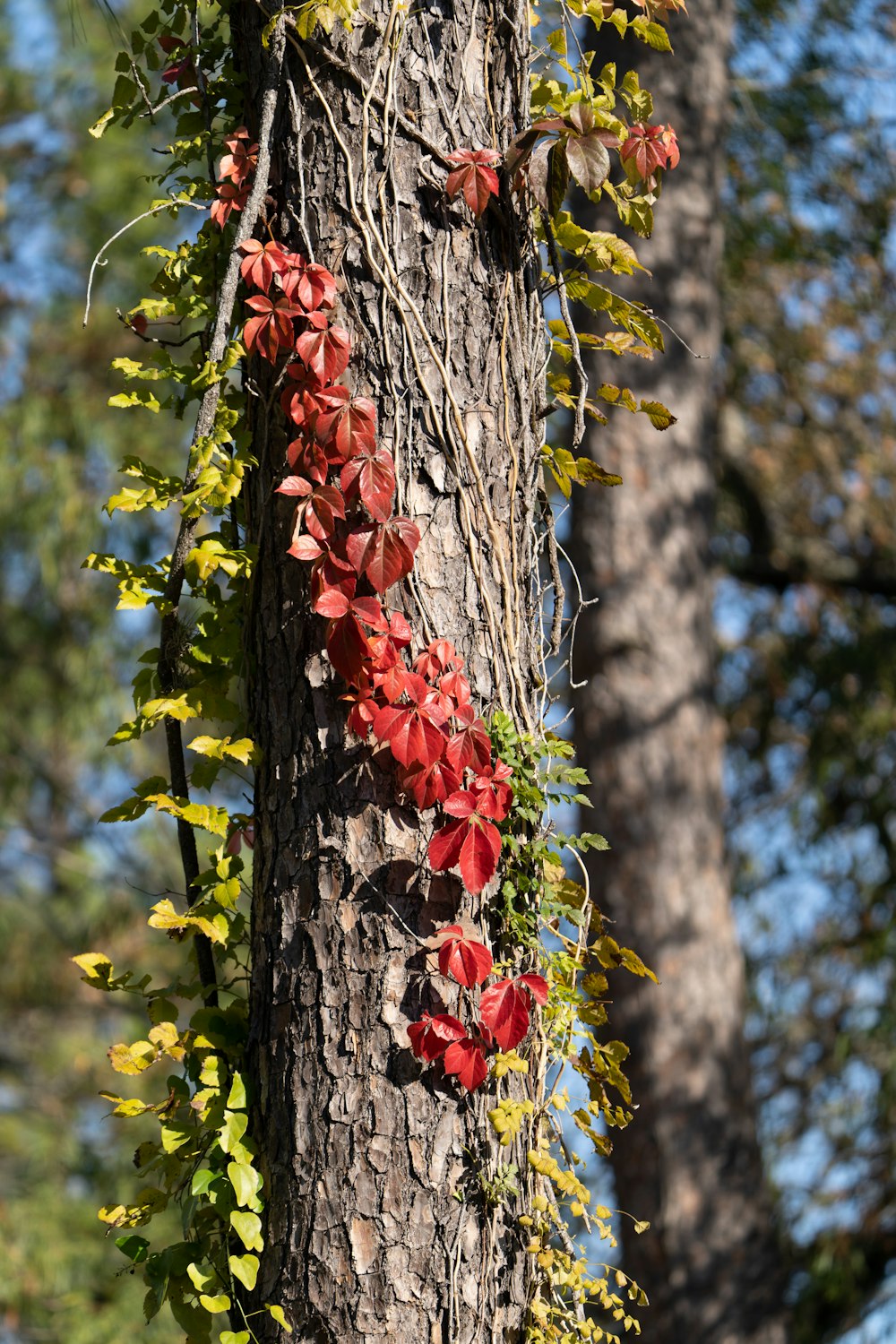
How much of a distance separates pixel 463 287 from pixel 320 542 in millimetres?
320

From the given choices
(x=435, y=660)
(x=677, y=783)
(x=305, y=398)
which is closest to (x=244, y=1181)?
(x=435, y=660)

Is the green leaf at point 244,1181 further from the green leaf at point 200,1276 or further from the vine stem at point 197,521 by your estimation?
the vine stem at point 197,521

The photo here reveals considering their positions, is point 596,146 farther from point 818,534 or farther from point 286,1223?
point 818,534

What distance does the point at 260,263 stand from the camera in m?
1.27

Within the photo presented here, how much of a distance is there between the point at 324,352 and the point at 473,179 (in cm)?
24

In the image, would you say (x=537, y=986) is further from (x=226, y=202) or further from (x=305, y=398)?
(x=226, y=202)

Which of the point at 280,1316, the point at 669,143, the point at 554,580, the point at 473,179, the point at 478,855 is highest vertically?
the point at 669,143

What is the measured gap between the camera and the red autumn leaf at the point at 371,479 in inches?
47.4

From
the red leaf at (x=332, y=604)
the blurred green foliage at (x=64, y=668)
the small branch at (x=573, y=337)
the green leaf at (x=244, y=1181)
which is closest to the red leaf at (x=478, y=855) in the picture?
the red leaf at (x=332, y=604)

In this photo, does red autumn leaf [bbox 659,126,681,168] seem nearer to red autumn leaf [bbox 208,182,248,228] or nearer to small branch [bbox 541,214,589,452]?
small branch [bbox 541,214,589,452]

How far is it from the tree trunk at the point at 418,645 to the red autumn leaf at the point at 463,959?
0.03m

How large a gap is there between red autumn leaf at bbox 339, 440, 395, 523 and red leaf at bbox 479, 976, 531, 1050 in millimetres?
460

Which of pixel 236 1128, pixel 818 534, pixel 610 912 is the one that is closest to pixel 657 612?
pixel 610 912

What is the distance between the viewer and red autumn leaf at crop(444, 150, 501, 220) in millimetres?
1278
